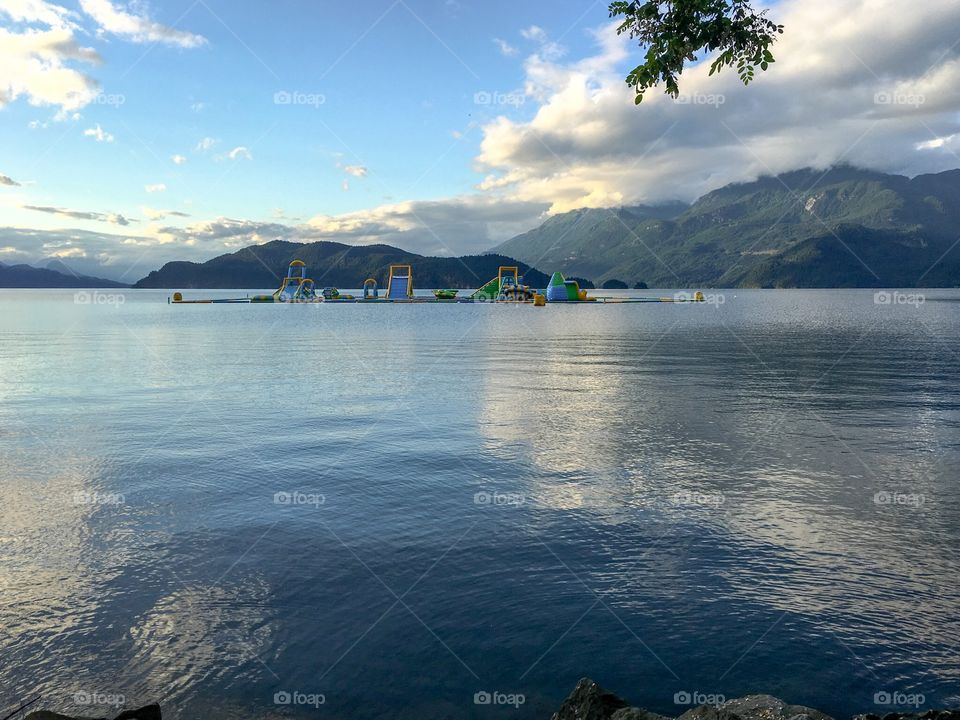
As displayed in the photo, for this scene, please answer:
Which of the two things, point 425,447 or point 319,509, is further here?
point 425,447

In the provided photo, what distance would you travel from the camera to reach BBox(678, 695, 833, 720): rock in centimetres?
743

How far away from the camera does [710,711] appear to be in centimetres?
752

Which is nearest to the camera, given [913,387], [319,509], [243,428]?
[319,509]

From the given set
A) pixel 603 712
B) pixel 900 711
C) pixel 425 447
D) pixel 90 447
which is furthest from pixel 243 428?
pixel 900 711

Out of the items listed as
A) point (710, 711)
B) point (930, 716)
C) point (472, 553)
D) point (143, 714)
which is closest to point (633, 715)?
point (710, 711)

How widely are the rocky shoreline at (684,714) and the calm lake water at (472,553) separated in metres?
1.03

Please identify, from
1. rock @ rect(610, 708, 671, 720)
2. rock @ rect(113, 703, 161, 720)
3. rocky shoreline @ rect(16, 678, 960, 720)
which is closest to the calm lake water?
rock @ rect(113, 703, 161, 720)

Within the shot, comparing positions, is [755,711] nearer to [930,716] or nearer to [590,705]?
[930,716]

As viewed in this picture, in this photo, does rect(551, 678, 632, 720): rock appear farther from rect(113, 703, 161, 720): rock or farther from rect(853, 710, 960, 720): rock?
rect(113, 703, 161, 720): rock

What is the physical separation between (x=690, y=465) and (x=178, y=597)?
626 inches

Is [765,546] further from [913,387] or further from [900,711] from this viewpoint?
[913,387]

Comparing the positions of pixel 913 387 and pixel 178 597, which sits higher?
pixel 913 387

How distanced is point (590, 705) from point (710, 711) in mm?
1427

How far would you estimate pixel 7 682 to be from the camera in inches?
364
